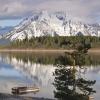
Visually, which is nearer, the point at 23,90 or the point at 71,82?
the point at 71,82

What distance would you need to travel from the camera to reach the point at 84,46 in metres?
46.1

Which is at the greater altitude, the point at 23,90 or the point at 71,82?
the point at 71,82

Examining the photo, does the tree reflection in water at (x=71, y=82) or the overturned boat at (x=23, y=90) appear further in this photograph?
the overturned boat at (x=23, y=90)

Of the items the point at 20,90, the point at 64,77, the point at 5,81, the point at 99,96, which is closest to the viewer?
the point at 64,77

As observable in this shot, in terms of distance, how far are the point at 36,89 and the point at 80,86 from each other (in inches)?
881

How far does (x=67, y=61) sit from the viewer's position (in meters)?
46.5

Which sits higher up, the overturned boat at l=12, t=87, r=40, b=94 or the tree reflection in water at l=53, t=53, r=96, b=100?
the tree reflection in water at l=53, t=53, r=96, b=100

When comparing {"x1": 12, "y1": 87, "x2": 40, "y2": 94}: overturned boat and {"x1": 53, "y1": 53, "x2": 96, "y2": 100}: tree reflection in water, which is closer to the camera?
{"x1": 53, "y1": 53, "x2": 96, "y2": 100}: tree reflection in water

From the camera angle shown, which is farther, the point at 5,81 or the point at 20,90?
the point at 5,81

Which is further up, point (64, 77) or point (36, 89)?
point (64, 77)

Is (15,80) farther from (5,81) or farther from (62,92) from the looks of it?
(62,92)

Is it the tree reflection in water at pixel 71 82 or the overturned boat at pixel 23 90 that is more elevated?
the tree reflection in water at pixel 71 82

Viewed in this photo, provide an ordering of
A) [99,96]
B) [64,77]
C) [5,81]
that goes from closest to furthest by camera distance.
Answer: [64,77]
[99,96]
[5,81]

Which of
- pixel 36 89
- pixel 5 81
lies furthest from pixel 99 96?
pixel 5 81
